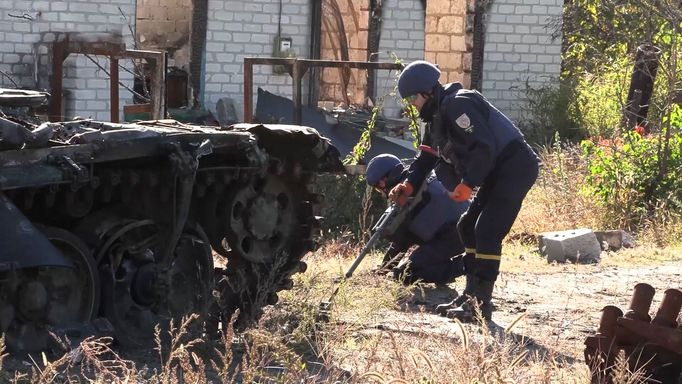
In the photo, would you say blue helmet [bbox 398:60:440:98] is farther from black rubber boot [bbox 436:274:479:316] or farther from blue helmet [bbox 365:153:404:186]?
blue helmet [bbox 365:153:404:186]

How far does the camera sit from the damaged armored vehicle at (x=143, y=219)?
6340mm

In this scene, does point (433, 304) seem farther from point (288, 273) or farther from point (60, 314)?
point (60, 314)

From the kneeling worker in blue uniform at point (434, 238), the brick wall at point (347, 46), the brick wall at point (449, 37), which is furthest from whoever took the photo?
the brick wall at point (449, 37)

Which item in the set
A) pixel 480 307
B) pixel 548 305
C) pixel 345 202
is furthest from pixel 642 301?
pixel 345 202

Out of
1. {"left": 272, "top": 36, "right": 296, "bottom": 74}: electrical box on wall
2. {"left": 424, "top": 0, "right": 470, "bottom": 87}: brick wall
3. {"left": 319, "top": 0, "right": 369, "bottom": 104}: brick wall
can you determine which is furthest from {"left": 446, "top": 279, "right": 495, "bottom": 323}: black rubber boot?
{"left": 424, "top": 0, "right": 470, "bottom": 87}: brick wall

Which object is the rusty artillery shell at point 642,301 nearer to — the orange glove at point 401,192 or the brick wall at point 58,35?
the orange glove at point 401,192

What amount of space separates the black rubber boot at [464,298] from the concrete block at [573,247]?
2.96 m

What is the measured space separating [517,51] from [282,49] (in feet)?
15.8

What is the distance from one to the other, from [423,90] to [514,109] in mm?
14846

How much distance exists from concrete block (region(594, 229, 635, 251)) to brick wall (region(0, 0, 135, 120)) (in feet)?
24.9

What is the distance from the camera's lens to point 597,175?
1381cm

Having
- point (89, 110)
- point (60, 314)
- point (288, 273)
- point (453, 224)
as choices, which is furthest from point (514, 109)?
point (60, 314)

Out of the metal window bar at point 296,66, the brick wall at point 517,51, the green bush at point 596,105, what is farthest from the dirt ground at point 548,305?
the brick wall at point 517,51

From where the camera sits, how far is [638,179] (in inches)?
537
